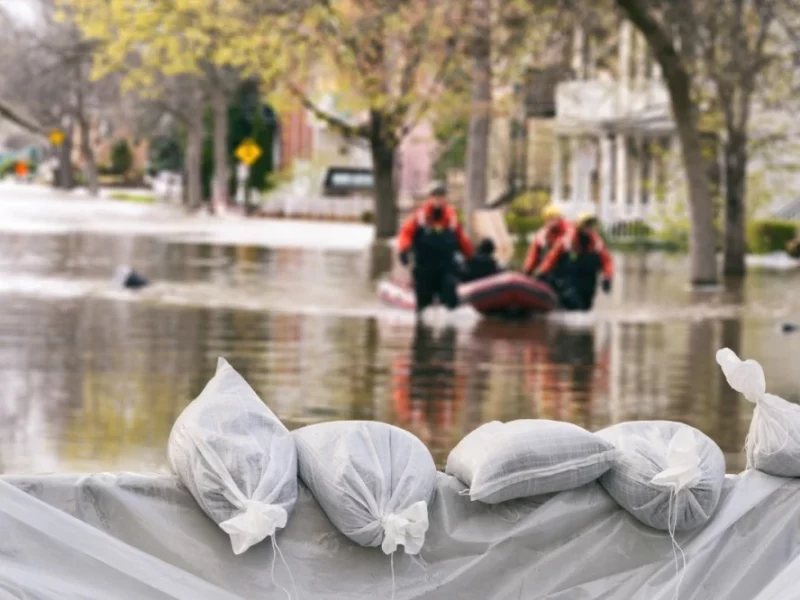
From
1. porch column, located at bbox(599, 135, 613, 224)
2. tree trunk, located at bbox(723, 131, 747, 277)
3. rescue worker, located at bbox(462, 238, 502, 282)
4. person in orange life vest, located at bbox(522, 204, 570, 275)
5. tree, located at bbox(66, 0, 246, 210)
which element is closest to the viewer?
person in orange life vest, located at bbox(522, 204, 570, 275)

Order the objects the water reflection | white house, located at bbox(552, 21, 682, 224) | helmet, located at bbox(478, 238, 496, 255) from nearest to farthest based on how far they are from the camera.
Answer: the water reflection < helmet, located at bbox(478, 238, 496, 255) < white house, located at bbox(552, 21, 682, 224)

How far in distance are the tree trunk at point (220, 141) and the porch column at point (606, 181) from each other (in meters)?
19.1

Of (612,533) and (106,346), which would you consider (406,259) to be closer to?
(106,346)

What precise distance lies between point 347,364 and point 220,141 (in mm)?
49070

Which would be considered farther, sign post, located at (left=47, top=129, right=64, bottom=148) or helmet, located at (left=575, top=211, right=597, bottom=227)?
sign post, located at (left=47, top=129, right=64, bottom=148)

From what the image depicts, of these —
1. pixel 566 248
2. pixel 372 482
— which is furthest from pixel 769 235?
pixel 372 482

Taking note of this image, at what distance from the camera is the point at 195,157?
68250mm

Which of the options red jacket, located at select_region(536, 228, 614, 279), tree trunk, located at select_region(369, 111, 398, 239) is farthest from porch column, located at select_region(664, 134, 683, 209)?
red jacket, located at select_region(536, 228, 614, 279)

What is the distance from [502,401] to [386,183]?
36368mm

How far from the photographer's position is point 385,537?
4.82m

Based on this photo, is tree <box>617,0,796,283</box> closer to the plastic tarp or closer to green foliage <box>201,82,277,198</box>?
the plastic tarp

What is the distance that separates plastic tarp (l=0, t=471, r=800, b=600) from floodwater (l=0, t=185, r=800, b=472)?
4546 millimetres

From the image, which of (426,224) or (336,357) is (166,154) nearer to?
(426,224)

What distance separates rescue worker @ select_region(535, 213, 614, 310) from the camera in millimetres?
21922
